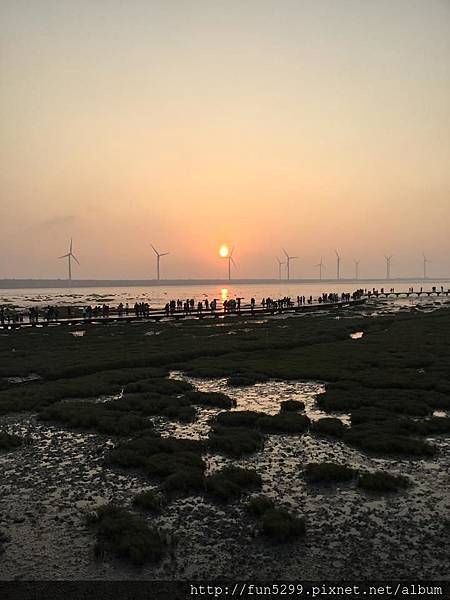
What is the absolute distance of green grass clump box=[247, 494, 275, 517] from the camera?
12.4 meters

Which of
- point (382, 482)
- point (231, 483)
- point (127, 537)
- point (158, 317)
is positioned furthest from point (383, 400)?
point (158, 317)

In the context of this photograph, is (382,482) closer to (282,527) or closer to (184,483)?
(282,527)

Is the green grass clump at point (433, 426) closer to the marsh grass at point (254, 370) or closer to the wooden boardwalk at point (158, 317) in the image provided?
the marsh grass at point (254, 370)

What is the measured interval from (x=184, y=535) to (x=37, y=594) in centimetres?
348

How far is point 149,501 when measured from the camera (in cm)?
1285

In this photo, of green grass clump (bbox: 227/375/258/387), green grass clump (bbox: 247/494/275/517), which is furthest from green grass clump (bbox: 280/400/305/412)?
green grass clump (bbox: 247/494/275/517)

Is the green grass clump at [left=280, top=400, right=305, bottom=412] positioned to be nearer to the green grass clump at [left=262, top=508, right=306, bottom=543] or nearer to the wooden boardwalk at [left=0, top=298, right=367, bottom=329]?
the green grass clump at [left=262, top=508, right=306, bottom=543]

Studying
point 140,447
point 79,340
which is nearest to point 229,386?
point 140,447

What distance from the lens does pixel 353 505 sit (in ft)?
42.5

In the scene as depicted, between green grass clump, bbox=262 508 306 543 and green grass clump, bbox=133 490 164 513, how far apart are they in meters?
2.96

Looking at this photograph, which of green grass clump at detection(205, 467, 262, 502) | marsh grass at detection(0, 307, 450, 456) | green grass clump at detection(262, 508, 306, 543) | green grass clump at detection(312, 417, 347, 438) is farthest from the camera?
marsh grass at detection(0, 307, 450, 456)

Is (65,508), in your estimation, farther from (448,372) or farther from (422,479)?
(448,372)

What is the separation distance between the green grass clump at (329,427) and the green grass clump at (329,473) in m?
4.18

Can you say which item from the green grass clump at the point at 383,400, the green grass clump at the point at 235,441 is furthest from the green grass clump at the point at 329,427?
the green grass clump at the point at 383,400
